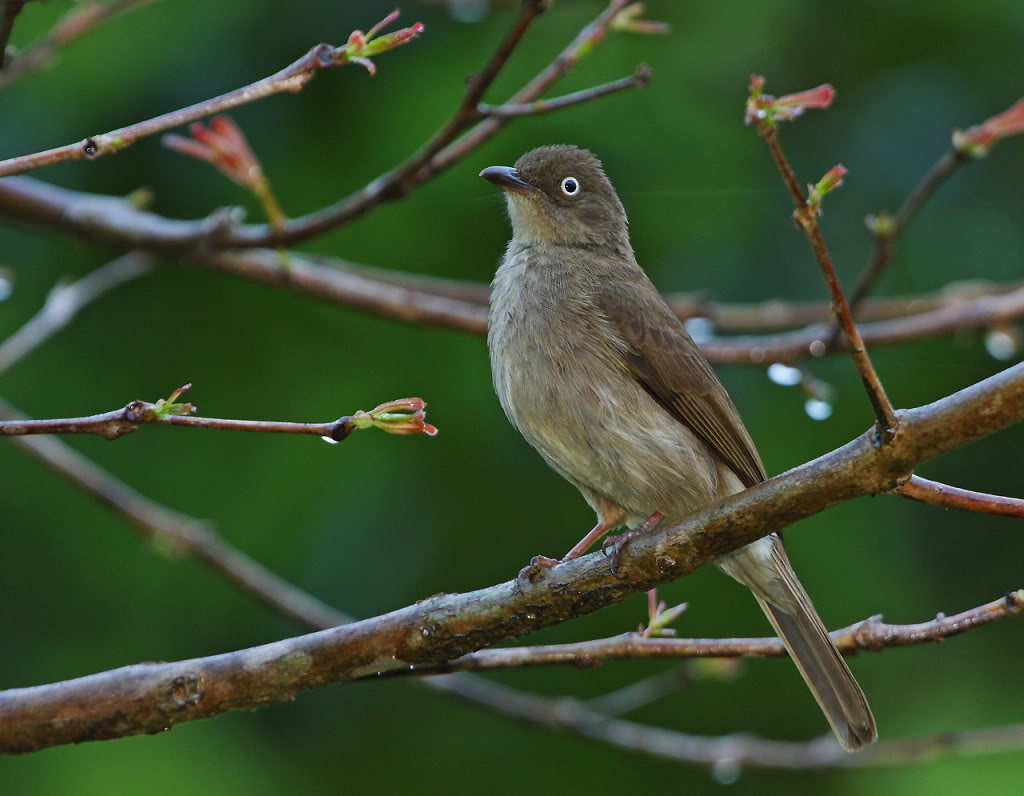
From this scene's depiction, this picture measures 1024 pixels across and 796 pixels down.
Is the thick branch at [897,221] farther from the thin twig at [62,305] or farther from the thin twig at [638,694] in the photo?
the thin twig at [62,305]

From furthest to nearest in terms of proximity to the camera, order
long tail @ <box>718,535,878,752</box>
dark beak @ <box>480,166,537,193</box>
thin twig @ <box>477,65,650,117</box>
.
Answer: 1. dark beak @ <box>480,166,537,193</box>
2. long tail @ <box>718,535,878,752</box>
3. thin twig @ <box>477,65,650,117</box>

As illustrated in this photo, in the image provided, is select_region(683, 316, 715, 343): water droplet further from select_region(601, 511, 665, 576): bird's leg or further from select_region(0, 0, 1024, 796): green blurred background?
select_region(601, 511, 665, 576): bird's leg

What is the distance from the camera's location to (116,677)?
10.3 ft

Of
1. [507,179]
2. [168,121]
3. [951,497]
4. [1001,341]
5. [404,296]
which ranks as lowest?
[1001,341]

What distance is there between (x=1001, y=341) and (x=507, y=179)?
1.92 meters

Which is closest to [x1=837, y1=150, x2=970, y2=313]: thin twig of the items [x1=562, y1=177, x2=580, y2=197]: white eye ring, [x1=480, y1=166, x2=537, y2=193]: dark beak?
[x1=562, y1=177, x2=580, y2=197]: white eye ring

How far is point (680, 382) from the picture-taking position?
13.9ft

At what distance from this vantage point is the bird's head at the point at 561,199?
4.74 metres

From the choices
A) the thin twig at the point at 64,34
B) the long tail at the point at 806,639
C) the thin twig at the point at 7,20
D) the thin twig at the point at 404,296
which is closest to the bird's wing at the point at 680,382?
the long tail at the point at 806,639

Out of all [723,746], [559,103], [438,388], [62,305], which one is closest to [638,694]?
[723,746]

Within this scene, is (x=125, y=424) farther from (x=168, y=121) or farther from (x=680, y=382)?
(x=680, y=382)

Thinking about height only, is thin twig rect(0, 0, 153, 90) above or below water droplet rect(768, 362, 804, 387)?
above

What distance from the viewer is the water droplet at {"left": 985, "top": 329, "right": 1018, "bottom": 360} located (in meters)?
4.59

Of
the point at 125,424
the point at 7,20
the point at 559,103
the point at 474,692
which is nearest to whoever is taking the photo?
the point at 125,424
